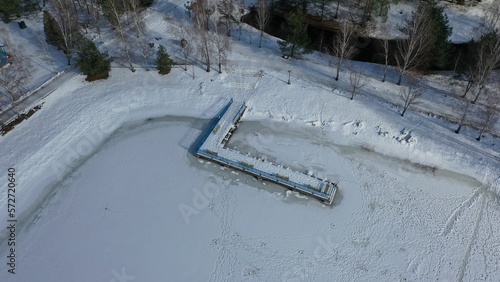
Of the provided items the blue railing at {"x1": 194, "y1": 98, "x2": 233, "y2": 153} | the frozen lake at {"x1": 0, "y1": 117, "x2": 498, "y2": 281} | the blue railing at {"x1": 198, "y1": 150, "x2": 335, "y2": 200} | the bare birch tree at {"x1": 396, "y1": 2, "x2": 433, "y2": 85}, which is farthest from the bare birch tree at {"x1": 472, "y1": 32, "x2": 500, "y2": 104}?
the blue railing at {"x1": 194, "y1": 98, "x2": 233, "y2": 153}

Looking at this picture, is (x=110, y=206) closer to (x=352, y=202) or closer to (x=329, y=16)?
(x=352, y=202)

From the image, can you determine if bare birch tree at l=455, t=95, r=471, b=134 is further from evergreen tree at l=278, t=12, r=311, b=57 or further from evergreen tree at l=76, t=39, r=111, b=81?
evergreen tree at l=76, t=39, r=111, b=81

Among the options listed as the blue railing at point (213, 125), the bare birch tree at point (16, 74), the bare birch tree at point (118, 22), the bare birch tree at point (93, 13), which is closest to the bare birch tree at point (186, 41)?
the bare birch tree at point (118, 22)

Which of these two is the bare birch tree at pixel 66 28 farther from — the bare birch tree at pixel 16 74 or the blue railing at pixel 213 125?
the blue railing at pixel 213 125

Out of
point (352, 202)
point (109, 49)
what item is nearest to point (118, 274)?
point (352, 202)

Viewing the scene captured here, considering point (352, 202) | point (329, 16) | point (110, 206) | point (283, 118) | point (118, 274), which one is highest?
point (329, 16)

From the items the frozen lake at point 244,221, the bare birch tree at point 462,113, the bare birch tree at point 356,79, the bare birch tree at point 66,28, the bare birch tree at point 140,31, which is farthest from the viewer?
the bare birch tree at point 140,31

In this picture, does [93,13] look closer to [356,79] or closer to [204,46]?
[204,46]
